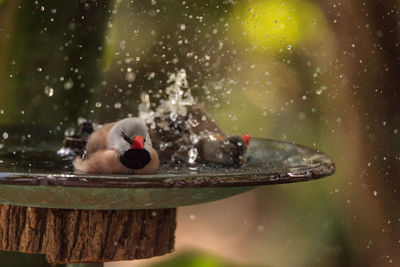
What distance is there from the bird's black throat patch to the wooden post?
12 cm

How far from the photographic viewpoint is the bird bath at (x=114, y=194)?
941 mm

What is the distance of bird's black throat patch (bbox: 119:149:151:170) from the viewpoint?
3.71 feet

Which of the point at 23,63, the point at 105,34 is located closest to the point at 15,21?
the point at 23,63

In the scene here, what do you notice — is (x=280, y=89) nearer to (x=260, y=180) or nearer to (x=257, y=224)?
(x=257, y=224)

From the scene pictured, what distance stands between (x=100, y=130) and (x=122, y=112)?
926 millimetres

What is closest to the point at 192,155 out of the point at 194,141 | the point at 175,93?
the point at 194,141

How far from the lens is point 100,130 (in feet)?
4.19

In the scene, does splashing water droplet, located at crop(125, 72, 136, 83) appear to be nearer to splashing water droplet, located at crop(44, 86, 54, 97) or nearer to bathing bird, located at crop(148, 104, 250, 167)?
splashing water droplet, located at crop(44, 86, 54, 97)

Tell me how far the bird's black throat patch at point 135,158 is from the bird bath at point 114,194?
35mm

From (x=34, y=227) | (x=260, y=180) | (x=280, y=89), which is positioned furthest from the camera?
(x=280, y=89)

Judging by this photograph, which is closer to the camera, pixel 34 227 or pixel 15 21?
pixel 34 227

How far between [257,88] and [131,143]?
4.09 feet

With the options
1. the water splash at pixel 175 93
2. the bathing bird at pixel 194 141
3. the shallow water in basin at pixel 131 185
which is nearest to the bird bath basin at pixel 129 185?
the shallow water in basin at pixel 131 185

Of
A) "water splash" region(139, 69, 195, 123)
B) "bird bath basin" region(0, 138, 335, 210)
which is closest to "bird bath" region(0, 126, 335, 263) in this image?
"bird bath basin" region(0, 138, 335, 210)
